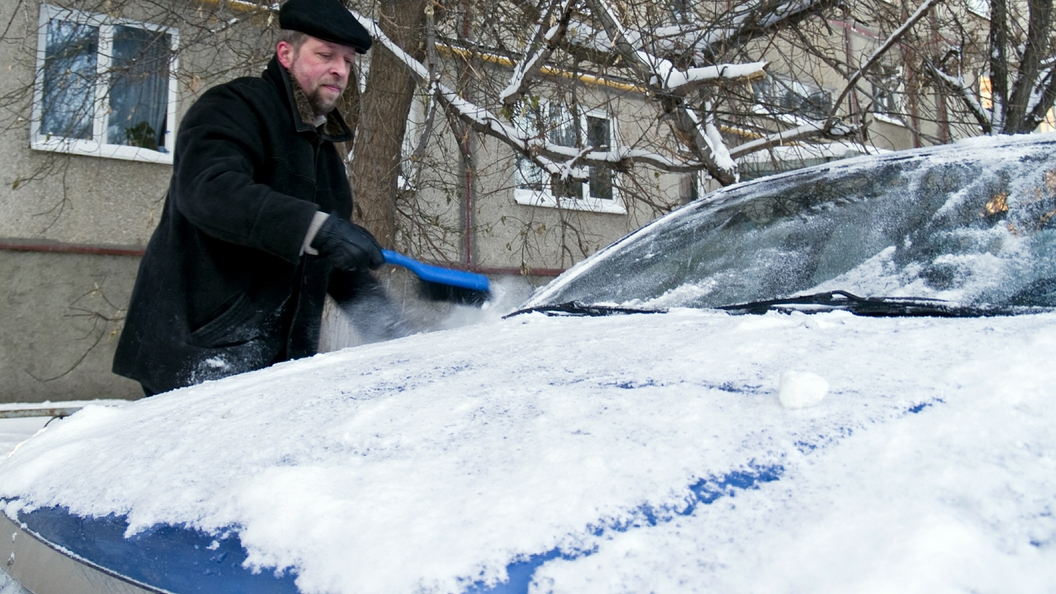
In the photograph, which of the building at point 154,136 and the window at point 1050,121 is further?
the window at point 1050,121

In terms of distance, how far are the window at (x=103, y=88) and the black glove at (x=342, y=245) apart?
12.8ft

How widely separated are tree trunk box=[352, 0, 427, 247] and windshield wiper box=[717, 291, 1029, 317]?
11.1 feet

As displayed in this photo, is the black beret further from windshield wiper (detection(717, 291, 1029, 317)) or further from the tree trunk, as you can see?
the tree trunk

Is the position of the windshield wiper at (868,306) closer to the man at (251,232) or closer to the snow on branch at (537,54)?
the man at (251,232)

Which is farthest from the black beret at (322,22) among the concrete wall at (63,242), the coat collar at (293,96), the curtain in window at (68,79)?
the concrete wall at (63,242)

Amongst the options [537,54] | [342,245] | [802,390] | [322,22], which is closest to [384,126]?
[537,54]

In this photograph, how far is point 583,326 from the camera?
1.58m

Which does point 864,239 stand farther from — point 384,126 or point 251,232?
point 384,126

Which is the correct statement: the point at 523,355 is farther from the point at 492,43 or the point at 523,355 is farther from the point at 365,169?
A: the point at 492,43

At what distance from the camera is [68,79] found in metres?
5.75

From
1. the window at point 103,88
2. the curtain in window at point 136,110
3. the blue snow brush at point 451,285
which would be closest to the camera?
the blue snow brush at point 451,285

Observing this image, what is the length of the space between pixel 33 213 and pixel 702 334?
6574 millimetres

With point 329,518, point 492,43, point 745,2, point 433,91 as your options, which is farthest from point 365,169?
point 329,518

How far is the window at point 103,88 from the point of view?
5367 millimetres
